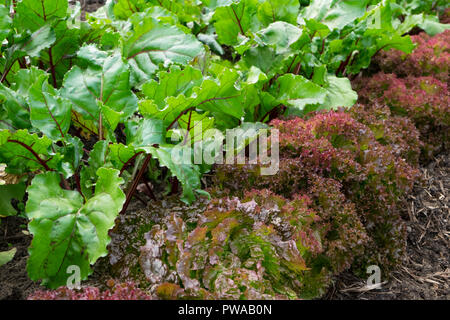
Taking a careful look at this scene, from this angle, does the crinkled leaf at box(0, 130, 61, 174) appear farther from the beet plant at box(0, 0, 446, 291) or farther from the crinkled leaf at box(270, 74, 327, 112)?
the crinkled leaf at box(270, 74, 327, 112)

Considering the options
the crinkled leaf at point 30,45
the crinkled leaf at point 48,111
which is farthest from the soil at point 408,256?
the crinkled leaf at point 30,45

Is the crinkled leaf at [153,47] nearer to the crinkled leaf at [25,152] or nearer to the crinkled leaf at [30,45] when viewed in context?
the crinkled leaf at [30,45]

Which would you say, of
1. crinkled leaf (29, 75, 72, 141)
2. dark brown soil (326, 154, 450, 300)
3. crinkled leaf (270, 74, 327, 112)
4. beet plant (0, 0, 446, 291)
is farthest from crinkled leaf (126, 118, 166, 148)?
dark brown soil (326, 154, 450, 300)

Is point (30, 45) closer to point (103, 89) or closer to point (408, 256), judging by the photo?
point (103, 89)

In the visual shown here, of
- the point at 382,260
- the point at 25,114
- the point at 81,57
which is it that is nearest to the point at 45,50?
the point at 81,57

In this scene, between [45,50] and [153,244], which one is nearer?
[153,244]

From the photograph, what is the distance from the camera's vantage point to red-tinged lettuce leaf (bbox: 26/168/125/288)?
1.61m

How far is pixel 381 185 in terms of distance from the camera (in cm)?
226

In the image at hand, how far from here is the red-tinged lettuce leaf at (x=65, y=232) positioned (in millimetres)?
1609

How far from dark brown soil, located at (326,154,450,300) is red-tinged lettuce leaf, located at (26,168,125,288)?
1.13 m

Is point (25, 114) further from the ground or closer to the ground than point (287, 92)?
further from the ground

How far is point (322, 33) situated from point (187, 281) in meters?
1.89

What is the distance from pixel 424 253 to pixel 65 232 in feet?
6.11

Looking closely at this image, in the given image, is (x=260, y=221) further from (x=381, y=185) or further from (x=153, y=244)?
(x=381, y=185)
